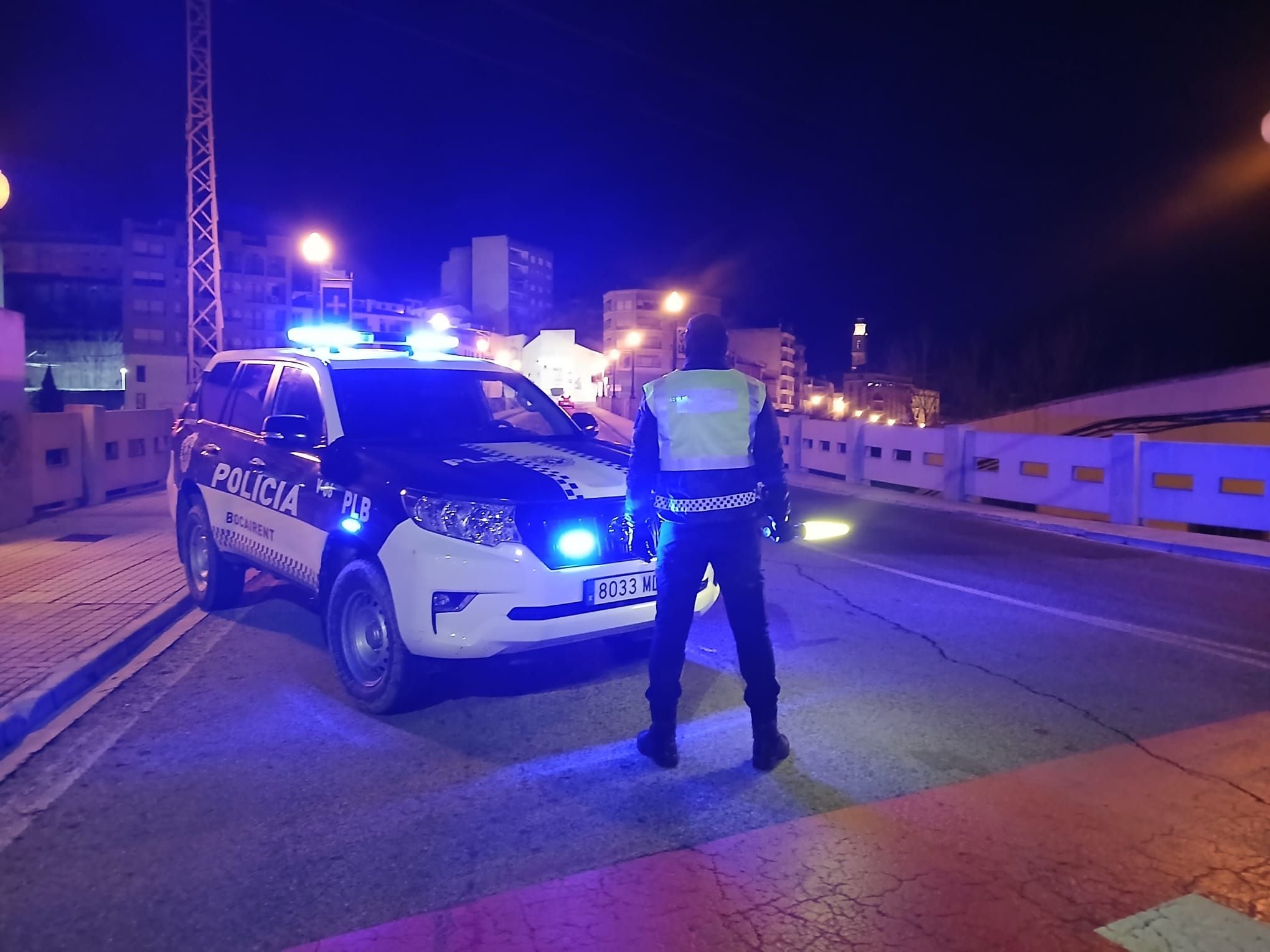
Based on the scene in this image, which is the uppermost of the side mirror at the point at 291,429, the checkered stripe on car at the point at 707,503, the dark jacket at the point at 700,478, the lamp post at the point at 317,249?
the lamp post at the point at 317,249

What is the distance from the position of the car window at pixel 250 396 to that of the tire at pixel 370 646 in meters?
1.90

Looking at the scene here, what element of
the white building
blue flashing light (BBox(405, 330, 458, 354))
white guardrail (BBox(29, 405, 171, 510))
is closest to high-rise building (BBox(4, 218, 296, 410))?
the white building

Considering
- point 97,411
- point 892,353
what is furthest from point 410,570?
point 892,353

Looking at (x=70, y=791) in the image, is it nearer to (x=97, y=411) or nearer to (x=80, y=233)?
(x=97, y=411)

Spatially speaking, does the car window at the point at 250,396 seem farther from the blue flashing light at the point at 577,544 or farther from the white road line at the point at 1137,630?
the white road line at the point at 1137,630

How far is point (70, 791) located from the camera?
4.50m

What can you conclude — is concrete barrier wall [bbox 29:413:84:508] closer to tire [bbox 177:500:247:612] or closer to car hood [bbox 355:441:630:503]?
tire [bbox 177:500:247:612]

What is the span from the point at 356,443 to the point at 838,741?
330 cm

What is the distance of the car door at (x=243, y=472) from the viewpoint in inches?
268

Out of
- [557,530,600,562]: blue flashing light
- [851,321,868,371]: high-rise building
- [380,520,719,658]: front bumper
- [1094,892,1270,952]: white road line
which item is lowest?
[1094,892,1270,952]: white road line

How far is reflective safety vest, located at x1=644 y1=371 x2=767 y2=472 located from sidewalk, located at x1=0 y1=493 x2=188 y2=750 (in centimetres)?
374

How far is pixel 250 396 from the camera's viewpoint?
733cm

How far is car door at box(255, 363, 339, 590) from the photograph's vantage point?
5.98 meters

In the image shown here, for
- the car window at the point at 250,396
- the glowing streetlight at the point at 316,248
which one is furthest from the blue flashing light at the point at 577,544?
Result: the glowing streetlight at the point at 316,248
